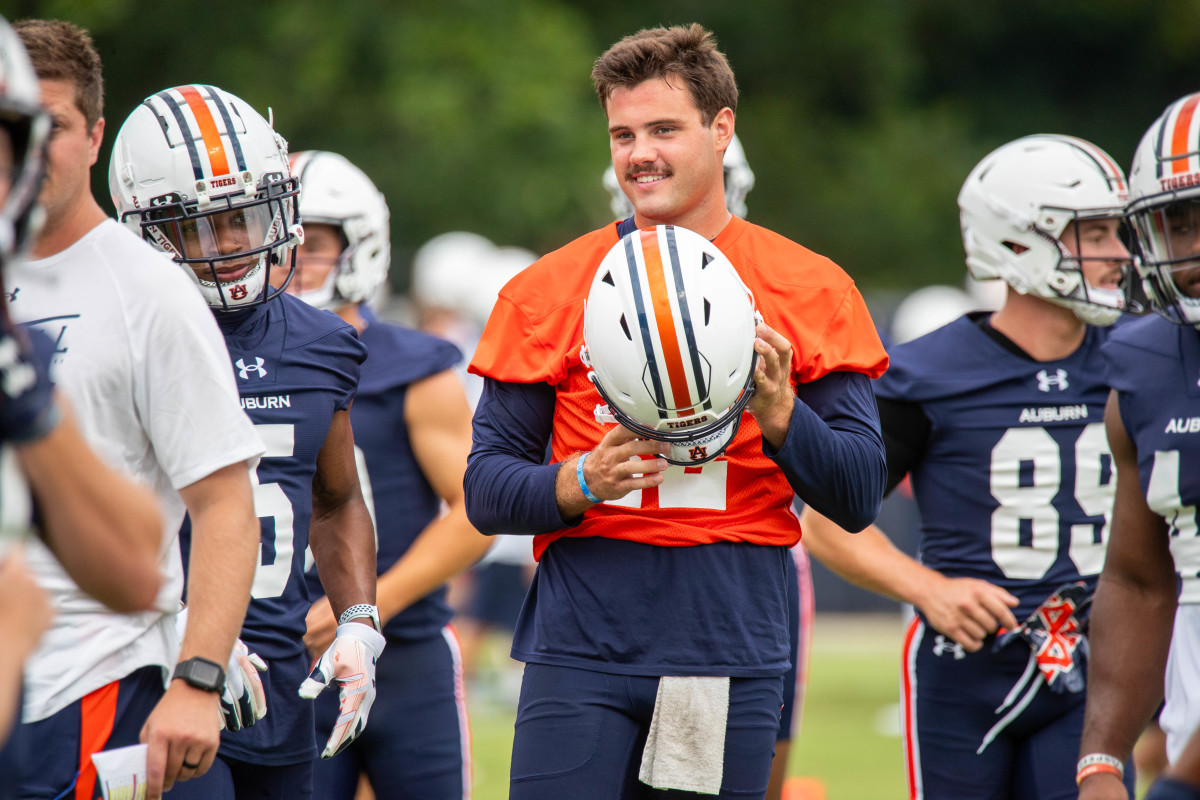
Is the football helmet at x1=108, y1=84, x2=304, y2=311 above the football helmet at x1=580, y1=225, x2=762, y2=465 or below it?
above

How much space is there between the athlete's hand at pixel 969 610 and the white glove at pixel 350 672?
171 cm

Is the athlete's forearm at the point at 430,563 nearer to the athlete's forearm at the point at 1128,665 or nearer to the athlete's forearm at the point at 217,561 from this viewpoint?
the athlete's forearm at the point at 217,561

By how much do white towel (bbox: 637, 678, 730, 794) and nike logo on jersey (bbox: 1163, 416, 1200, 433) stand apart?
46.4 inches

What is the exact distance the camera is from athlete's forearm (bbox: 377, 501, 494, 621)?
15.2 feet

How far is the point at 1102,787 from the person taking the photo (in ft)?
11.6

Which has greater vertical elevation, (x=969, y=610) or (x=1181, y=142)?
(x=1181, y=142)

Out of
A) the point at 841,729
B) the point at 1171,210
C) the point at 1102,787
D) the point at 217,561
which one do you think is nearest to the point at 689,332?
the point at 217,561

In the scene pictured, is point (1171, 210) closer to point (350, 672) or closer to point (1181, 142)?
point (1181, 142)

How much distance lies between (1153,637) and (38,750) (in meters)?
2.53

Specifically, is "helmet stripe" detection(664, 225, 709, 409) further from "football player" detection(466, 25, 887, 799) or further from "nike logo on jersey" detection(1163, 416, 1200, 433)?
"nike logo on jersey" detection(1163, 416, 1200, 433)

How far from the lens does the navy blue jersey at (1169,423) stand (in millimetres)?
3404

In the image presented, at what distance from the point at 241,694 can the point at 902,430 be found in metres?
2.22

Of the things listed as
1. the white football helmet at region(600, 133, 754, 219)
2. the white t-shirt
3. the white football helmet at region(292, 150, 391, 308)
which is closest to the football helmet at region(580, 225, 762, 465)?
the white t-shirt

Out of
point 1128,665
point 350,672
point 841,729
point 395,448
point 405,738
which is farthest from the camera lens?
point 841,729
